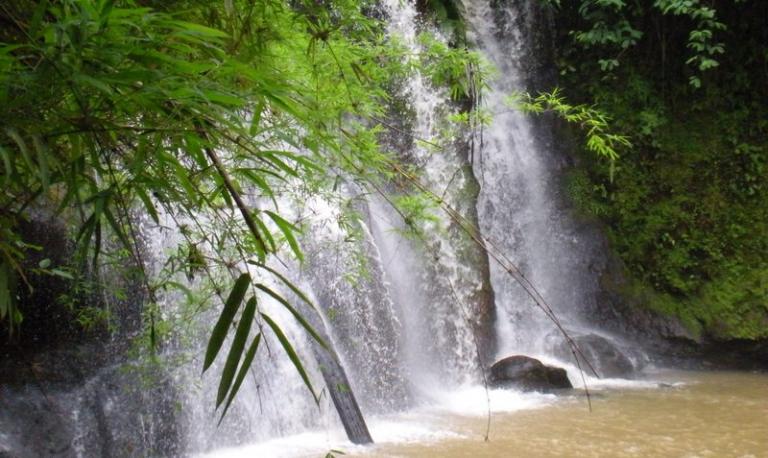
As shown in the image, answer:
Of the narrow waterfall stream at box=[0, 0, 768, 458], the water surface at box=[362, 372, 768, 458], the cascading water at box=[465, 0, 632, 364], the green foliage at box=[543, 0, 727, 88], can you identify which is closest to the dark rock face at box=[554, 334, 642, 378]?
the narrow waterfall stream at box=[0, 0, 768, 458]

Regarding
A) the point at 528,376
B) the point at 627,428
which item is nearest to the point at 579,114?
the point at 627,428

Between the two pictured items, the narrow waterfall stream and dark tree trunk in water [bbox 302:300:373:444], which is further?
the narrow waterfall stream

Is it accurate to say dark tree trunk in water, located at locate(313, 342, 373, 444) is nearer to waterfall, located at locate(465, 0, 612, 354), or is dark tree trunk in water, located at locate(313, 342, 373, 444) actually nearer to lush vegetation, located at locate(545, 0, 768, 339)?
waterfall, located at locate(465, 0, 612, 354)

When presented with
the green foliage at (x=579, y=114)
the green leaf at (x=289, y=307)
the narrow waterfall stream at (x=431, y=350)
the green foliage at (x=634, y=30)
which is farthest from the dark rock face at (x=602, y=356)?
the green leaf at (x=289, y=307)

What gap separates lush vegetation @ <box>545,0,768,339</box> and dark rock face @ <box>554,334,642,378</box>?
3.85ft

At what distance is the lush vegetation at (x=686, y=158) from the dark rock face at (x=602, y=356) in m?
1.17

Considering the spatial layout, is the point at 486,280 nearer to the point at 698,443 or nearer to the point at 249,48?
the point at 698,443

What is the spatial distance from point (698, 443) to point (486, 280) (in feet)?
9.88

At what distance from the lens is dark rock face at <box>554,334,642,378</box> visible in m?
6.55

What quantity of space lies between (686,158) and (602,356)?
9.17 ft

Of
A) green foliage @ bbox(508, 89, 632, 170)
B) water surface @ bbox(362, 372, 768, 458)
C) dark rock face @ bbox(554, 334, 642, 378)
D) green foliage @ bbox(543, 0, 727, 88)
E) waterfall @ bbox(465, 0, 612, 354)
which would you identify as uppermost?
green foliage @ bbox(543, 0, 727, 88)

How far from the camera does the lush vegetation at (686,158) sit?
7.35 m

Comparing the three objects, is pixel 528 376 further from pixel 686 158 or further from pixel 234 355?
pixel 234 355

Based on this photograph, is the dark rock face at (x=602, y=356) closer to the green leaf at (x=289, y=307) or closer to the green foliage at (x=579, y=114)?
the green foliage at (x=579, y=114)
